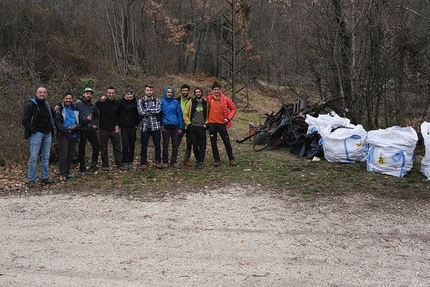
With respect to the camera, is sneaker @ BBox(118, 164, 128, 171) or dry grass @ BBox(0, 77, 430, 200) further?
sneaker @ BBox(118, 164, 128, 171)

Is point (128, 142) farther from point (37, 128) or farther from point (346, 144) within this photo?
point (346, 144)

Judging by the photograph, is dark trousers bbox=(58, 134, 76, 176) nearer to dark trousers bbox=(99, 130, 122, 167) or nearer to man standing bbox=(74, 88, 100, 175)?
man standing bbox=(74, 88, 100, 175)

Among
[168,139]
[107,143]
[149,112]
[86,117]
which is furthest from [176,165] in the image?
[86,117]

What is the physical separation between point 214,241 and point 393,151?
4.44 meters

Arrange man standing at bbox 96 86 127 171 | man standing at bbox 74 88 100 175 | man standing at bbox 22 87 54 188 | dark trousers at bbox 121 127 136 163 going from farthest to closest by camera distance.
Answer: dark trousers at bbox 121 127 136 163 < man standing at bbox 96 86 127 171 < man standing at bbox 74 88 100 175 < man standing at bbox 22 87 54 188

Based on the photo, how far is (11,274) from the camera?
3625mm

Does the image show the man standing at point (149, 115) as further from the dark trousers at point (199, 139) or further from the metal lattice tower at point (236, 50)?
the metal lattice tower at point (236, 50)

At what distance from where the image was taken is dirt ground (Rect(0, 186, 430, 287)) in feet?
11.7

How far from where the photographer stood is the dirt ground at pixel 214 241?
357cm

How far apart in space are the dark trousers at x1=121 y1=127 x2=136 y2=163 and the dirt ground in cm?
198

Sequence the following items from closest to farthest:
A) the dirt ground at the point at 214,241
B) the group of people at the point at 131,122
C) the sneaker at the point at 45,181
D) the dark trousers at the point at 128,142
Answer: the dirt ground at the point at 214,241 → the sneaker at the point at 45,181 → the group of people at the point at 131,122 → the dark trousers at the point at 128,142

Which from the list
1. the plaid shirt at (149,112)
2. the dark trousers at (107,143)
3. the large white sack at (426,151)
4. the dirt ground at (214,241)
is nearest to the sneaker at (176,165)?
the plaid shirt at (149,112)

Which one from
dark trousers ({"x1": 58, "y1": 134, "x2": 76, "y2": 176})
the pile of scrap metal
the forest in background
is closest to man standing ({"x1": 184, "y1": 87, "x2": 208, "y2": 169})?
dark trousers ({"x1": 58, "y1": 134, "x2": 76, "y2": 176})

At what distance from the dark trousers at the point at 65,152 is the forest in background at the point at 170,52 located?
176 cm
